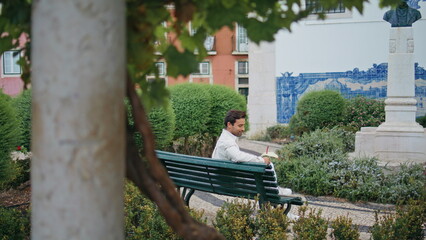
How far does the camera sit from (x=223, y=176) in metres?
6.05

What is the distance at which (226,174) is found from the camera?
6004 mm

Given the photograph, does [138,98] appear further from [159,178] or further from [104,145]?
[104,145]

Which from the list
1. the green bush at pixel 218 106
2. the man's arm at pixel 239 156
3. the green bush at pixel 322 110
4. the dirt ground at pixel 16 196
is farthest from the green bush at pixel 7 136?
the green bush at pixel 322 110

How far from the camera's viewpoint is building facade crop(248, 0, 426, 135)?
62.2ft

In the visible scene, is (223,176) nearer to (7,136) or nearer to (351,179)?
(7,136)

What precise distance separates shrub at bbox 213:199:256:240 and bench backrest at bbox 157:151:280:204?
515 mm

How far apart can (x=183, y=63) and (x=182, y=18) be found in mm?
167

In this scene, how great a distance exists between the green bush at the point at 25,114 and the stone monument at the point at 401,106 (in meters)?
6.45

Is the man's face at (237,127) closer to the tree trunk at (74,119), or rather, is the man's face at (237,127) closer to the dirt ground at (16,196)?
the dirt ground at (16,196)

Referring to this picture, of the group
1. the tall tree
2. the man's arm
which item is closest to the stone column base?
the man's arm

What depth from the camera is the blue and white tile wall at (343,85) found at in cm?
1869

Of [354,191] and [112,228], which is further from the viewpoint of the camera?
[354,191]

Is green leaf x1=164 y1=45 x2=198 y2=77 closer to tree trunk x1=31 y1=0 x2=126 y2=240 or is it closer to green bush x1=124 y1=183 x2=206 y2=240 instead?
tree trunk x1=31 y1=0 x2=126 y2=240

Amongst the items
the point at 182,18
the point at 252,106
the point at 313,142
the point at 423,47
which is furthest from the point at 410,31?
the point at 182,18
